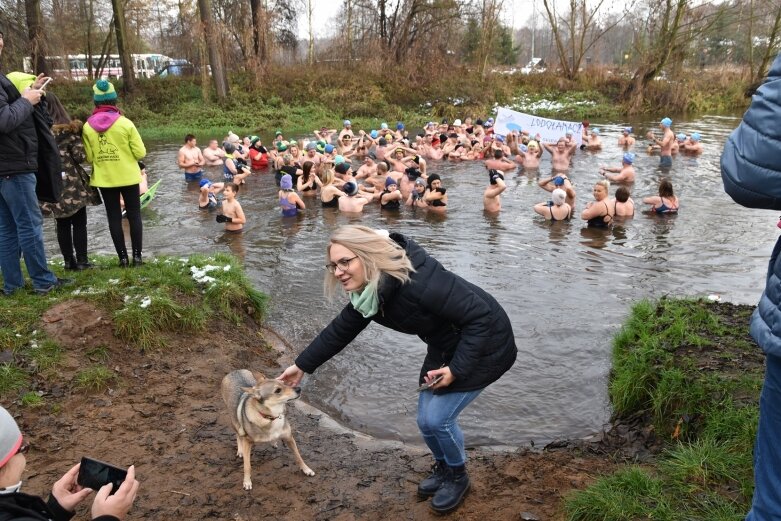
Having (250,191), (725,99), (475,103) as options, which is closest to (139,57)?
(475,103)

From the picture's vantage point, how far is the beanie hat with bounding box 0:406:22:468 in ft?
6.34

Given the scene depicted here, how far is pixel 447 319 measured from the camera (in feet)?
10.7

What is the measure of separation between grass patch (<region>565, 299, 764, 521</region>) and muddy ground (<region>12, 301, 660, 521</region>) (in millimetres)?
439

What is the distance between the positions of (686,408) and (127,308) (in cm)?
Answer: 484

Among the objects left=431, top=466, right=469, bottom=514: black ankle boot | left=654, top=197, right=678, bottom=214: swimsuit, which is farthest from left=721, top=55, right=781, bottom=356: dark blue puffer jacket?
left=654, top=197, right=678, bottom=214: swimsuit

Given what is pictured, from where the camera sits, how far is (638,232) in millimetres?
10891

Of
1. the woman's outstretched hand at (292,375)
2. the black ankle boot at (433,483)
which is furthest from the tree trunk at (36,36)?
the black ankle boot at (433,483)

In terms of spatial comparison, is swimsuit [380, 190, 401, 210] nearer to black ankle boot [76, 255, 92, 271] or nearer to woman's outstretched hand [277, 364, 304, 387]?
black ankle boot [76, 255, 92, 271]

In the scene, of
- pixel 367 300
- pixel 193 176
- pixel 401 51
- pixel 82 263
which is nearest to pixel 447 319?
pixel 367 300

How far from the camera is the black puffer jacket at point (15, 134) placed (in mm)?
4996

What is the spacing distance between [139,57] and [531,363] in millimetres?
41739

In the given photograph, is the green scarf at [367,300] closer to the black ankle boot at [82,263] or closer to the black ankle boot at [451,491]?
the black ankle boot at [451,491]

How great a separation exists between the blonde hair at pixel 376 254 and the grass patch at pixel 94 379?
2.90m

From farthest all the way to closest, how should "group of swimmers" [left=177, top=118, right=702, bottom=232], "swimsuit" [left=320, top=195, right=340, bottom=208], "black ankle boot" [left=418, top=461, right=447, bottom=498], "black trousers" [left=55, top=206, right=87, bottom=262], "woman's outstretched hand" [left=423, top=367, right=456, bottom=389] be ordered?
"swimsuit" [left=320, top=195, right=340, bottom=208] < "group of swimmers" [left=177, top=118, right=702, bottom=232] < "black trousers" [left=55, top=206, right=87, bottom=262] < "black ankle boot" [left=418, top=461, right=447, bottom=498] < "woman's outstretched hand" [left=423, top=367, right=456, bottom=389]
